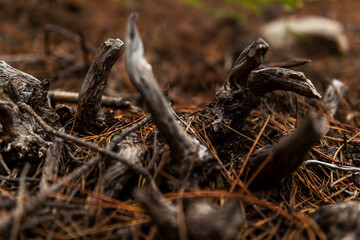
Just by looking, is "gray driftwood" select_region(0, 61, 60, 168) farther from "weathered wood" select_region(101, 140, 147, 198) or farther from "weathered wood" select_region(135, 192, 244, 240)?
"weathered wood" select_region(135, 192, 244, 240)

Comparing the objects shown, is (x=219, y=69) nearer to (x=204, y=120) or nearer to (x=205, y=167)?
(x=204, y=120)

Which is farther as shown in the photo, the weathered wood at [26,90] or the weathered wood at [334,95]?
the weathered wood at [334,95]

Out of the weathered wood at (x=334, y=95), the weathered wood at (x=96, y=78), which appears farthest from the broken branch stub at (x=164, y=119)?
the weathered wood at (x=334, y=95)

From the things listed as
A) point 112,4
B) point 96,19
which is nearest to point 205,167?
point 96,19

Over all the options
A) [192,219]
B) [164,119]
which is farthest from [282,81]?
[192,219]

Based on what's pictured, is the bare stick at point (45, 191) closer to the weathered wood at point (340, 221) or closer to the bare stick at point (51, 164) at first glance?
the bare stick at point (51, 164)

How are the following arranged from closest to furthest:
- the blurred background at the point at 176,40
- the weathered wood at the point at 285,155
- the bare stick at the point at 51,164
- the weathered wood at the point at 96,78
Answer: the weathered wood at the point at 285,155
the bare stick at the point at 51,164
the weathered wood at the point at 96,78
the blurred background at the point at 176,40

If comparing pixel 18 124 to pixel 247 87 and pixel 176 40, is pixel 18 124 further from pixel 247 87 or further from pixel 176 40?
pixel 176 40

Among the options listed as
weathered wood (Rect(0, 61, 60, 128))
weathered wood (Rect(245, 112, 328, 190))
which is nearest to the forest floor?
weathered wood (Rect(245, 112, 328, 190))
